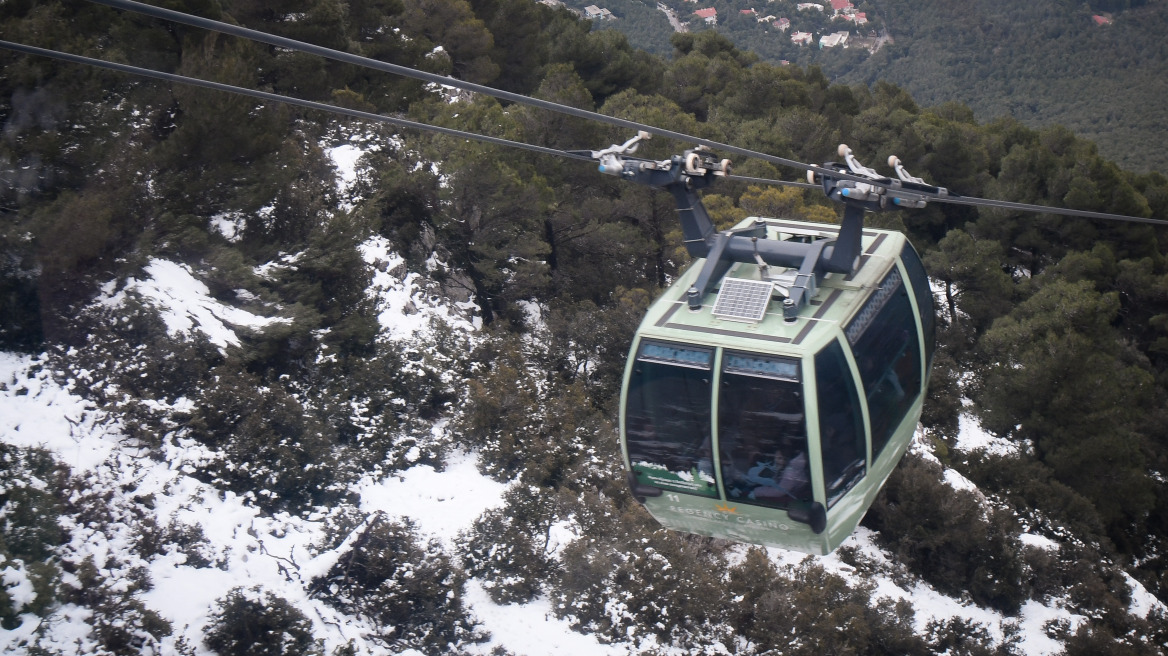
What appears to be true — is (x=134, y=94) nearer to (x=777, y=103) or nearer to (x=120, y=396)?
(x=120, y=396)

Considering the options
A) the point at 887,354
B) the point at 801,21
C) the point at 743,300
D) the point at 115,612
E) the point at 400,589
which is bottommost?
the point at 801,21

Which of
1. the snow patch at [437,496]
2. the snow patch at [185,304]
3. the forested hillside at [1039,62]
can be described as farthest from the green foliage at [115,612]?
the forested hillside at [1039,62]

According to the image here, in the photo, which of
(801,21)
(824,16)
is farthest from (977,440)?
(824,16)

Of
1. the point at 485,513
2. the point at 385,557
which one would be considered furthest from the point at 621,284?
the point at 385,557

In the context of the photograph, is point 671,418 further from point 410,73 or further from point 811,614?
point 811,614

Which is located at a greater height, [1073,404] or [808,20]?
[1073,404]

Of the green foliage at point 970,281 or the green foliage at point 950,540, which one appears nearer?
the green foliage at point 950,540

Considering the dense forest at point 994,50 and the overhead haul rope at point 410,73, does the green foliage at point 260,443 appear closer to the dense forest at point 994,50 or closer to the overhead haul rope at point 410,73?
the overhead haul rope at point 410,73
